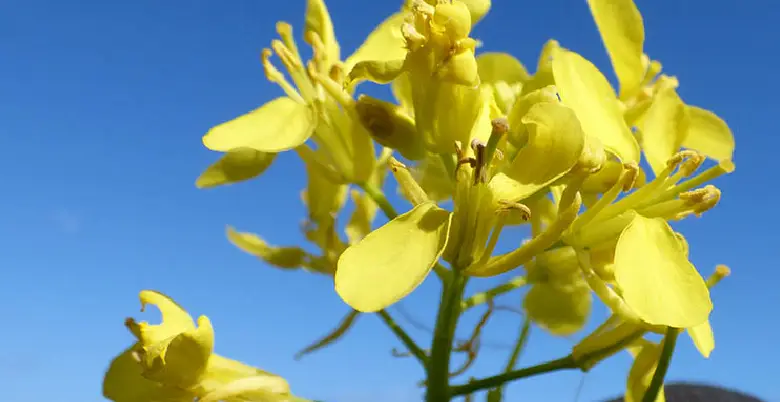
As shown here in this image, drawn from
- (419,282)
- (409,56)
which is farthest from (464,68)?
(419,282)

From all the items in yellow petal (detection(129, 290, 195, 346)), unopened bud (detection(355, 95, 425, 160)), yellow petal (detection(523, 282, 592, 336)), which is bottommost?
yellow petal (detection(129, 290, 195, 346))

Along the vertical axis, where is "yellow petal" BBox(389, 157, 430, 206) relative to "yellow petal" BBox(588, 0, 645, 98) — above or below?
below

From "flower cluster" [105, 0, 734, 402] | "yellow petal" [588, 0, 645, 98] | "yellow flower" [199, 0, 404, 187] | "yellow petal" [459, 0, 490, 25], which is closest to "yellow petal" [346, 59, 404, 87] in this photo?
"flower cluster" [105, 0, 734, 402]

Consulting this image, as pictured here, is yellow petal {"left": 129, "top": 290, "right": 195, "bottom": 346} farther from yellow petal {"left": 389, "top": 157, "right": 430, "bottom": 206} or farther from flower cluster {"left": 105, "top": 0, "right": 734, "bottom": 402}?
yellow petal {"left": 389, "top": 157, "right": 430, "bottom": 206}

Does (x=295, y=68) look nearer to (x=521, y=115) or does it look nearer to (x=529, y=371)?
(x=521, y=115)

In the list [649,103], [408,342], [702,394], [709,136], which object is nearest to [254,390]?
[408,342]

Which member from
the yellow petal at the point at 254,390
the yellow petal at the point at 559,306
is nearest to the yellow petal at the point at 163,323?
the yellow petal at the point at 254,390

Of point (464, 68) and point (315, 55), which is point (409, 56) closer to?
point (464, 68)
